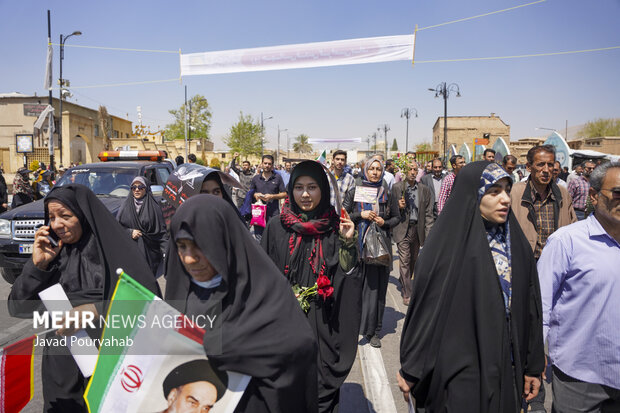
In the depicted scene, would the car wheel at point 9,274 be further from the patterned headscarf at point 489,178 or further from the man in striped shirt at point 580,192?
the man in striped shirt at point 580,192

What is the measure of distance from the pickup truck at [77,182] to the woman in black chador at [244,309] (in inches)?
144

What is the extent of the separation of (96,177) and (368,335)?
20.6 ft

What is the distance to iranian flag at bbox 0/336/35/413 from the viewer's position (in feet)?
6.75

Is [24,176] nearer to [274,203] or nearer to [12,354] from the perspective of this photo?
[274,203]

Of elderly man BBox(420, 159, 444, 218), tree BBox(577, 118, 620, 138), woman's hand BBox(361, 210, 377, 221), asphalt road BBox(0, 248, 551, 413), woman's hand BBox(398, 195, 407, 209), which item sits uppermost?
tree BBox(577, 118, 620, 138)

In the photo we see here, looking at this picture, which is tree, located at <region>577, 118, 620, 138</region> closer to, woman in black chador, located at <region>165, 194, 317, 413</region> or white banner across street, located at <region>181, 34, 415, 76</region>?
white banner across street, located at <region>181, 34, 415, 76</region>

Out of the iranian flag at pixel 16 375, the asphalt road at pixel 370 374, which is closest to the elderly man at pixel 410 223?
the asphalt road at pixel 370 374

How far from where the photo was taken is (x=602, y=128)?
63.8m

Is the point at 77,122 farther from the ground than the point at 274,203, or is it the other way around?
the point at 77,122

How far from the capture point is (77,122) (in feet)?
133

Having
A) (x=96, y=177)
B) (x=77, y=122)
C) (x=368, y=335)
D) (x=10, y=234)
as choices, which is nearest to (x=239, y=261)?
(x=368, y=335)

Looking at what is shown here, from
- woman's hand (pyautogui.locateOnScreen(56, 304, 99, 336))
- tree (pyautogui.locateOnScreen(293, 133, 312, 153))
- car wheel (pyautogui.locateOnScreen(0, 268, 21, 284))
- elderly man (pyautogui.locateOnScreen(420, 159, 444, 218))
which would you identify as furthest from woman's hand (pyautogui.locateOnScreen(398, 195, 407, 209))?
tree (pyautogui.locateOnScreen(293, 133, 312, 153))

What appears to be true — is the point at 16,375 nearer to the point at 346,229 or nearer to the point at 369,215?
the point at 346,229

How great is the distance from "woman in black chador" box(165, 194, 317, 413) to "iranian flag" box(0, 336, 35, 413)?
0.89m
